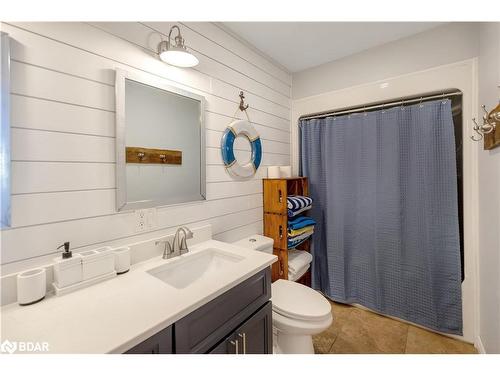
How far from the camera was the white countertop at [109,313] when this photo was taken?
2.08 feet

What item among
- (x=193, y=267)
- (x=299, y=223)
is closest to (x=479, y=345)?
(x=299, y=223)

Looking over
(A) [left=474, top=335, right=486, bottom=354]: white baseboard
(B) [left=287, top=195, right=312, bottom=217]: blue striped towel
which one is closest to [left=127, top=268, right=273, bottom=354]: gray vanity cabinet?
(B) [left=287, top=195, right=312, bottom=217]: blue striped towel

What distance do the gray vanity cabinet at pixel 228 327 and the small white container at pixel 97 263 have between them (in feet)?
1.45

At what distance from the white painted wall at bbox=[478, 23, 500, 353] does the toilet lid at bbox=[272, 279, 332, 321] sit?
3.18 feet

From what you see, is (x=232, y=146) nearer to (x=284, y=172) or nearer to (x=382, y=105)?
(x=284, y=172)

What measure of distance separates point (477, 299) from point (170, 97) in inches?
100

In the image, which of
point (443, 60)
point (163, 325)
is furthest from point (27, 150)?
point (443, 60)

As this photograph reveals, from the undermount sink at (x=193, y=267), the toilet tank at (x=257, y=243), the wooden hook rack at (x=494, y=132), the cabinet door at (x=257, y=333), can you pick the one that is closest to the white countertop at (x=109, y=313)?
the undermount sink at (x=193, y=267)

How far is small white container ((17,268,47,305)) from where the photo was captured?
790mm

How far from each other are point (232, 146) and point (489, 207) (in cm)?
171

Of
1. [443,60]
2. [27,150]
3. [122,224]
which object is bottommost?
[122,224]

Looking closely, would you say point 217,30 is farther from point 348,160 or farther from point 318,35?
point 348,160

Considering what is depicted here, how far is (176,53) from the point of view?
1218mm

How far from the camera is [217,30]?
1645mm
